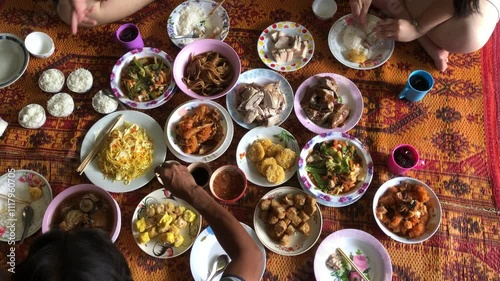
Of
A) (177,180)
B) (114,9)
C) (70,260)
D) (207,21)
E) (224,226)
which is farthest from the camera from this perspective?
(207,21)

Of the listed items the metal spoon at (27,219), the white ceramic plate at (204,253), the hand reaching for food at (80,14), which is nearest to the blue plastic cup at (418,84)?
the white ceramic plate at (204,253)

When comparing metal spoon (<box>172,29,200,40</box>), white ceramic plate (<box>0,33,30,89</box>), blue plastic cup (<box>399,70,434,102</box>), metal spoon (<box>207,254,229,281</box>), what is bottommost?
metal spoon (<box>207,254,229,281</box>)

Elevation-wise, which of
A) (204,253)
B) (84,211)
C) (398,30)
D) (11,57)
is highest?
(398,30)

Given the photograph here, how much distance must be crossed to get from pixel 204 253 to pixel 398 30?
1.98 metres

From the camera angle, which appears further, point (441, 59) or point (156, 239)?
point (441, 59)

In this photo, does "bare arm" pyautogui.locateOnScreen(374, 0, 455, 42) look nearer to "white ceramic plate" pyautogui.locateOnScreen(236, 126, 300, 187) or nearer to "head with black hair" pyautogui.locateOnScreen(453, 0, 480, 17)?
"head with black hair" pyautogui.locateOnScreen(453, 0, 480, 17)

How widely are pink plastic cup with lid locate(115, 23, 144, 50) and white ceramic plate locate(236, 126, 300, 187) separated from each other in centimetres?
108

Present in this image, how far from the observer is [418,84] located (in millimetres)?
2537

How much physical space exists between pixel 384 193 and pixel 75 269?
1796 mm

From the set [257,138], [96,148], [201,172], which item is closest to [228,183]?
[201,172]

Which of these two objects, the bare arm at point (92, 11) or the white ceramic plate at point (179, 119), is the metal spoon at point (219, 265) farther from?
the bare arm at point (92, 11)

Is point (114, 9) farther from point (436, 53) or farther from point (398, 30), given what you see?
point (436, 53)

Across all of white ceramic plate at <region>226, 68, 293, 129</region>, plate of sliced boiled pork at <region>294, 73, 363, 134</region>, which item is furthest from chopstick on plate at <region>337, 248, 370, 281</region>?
white ceramic plate at <region>226, 68, 293, 129</region>

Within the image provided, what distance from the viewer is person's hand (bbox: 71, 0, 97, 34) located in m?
2.59
